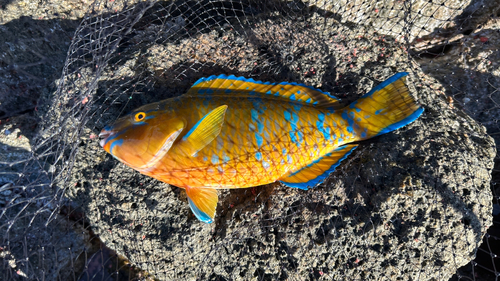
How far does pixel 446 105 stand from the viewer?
2557 mm

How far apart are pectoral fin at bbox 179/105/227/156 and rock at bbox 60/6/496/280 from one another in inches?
25.2

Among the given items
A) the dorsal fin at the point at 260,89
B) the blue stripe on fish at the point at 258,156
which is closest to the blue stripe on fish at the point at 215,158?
the blue stripe on fish at the point at 258,156

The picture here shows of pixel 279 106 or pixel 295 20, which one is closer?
pixel 279 106

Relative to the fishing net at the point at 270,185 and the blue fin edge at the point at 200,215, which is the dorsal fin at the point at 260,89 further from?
the blue fin edge at the point at 200,215

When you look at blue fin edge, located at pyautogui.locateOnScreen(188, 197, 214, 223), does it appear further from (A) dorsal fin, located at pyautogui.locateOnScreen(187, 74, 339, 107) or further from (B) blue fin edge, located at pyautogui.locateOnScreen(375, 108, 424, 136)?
(B) blue fin edge, located at pyautogui.locateOnScreen(375, 108, 424, 136)

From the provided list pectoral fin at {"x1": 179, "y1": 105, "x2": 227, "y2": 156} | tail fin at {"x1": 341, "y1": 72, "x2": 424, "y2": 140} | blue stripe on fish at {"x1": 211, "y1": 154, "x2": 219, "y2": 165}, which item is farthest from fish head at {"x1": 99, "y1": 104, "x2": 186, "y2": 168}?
tail fin at {"x1": 341, "y1": 72, "x2": 424, "y2": 140}

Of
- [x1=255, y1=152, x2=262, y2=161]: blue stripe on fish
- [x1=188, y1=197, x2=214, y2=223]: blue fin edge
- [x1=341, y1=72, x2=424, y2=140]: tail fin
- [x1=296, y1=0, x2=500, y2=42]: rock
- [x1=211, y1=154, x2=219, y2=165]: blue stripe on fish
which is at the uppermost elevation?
[x1=296, y1=0, x2=500, y2=42]: rock

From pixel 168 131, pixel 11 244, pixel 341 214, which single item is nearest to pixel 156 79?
pixel 168 131

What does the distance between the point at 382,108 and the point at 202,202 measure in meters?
1.79

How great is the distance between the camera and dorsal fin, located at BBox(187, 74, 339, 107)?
2297mm

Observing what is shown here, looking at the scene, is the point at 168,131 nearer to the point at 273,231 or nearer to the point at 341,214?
the point at 273,231

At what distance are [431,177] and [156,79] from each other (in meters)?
2.64

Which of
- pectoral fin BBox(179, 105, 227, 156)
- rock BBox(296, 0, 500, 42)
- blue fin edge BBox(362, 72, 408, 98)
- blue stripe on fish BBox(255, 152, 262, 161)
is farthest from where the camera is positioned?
rock BBox(296, 0, 500, 42)

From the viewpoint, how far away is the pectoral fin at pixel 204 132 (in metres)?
2.01
